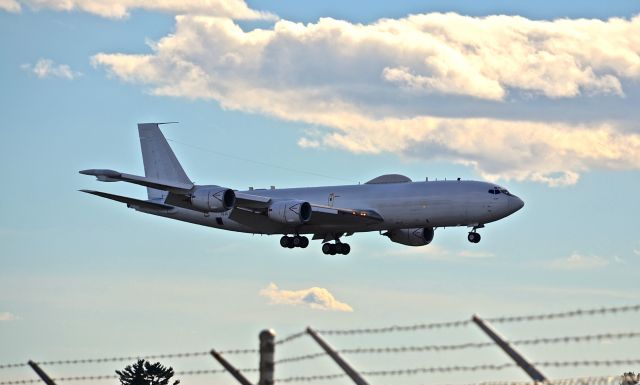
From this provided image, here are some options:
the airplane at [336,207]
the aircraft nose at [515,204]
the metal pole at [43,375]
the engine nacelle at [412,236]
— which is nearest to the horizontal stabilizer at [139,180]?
the airplane at [336,207]

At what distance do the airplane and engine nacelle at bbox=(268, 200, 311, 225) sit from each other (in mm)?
65

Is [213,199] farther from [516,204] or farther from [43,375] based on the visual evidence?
[43,375]

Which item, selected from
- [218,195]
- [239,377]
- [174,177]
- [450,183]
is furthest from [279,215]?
[239,377]

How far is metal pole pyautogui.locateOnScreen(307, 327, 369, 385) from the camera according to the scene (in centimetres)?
1749

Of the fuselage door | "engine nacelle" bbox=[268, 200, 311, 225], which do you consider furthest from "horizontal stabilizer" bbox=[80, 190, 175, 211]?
the fuselage door

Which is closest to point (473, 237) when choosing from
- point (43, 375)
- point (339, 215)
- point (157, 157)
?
point (339, 215)

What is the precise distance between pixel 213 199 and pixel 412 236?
743 inches

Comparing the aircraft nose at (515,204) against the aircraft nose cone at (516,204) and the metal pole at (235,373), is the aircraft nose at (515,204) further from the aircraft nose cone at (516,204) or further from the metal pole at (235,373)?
the metal pole at (235,373)

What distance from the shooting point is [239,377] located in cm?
1950

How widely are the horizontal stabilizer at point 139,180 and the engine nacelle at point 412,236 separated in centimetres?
1827

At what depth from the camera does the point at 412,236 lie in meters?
101

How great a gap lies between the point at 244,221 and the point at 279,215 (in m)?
6.15

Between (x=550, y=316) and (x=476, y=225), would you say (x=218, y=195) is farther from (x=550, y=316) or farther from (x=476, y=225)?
(x=550, y=316)

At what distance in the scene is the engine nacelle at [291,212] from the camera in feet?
296
